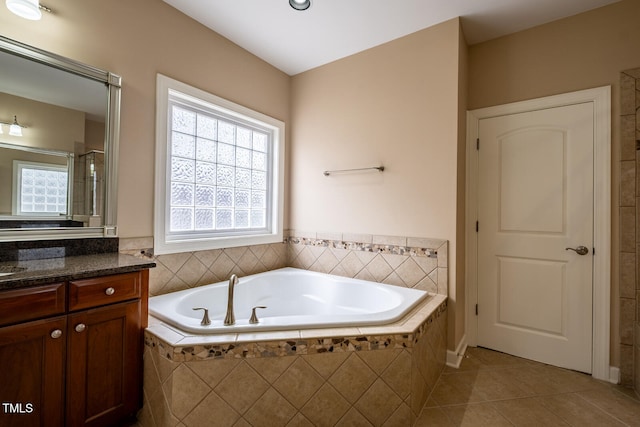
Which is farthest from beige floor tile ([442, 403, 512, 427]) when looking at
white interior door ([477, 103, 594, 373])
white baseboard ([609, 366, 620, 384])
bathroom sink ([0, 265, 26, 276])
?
bathroom sink ([0, 265, 26, 276])

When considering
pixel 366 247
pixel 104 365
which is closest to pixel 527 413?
pixel 366 247

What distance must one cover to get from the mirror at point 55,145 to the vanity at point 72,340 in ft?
0.77

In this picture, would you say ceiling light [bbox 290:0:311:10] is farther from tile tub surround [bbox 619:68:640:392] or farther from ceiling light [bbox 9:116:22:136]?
tile tub surround [bbox 619:68:640:392]

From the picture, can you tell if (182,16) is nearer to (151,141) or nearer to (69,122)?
(151,141)

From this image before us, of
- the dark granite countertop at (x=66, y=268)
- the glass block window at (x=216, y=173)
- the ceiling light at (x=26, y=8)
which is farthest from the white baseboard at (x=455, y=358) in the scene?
the ceiling light at (x=26, y=8)

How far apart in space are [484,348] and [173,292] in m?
2.55

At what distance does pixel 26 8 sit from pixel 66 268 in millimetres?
1253

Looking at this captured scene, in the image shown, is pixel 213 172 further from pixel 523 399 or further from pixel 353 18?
pixel 523 399

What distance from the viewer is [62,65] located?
5.24 ft

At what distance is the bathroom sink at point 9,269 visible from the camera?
3.98ft

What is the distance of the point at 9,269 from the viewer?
130cm

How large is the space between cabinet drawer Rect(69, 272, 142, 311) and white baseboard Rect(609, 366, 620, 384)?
3.04m

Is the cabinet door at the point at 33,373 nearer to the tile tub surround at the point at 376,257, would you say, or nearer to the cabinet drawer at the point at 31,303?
the cabinet drawer at the point at 31,303

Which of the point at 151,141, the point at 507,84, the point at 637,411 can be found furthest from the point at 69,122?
the point at 637,411
